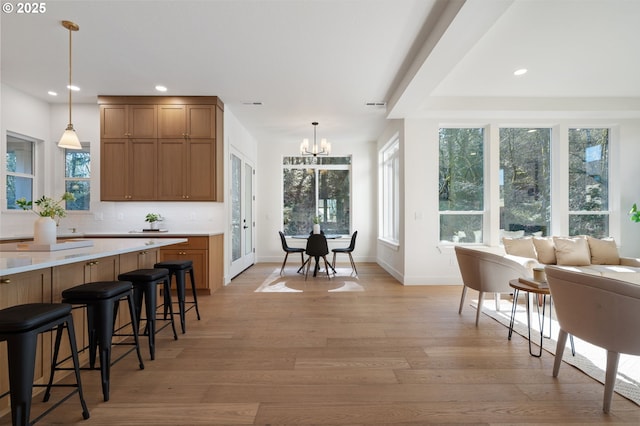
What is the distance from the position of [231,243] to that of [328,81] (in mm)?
3126

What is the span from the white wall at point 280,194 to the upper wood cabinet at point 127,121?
305cm

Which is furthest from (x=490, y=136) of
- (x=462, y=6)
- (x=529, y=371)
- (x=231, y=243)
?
(x=231, y=243)

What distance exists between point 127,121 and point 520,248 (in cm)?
612

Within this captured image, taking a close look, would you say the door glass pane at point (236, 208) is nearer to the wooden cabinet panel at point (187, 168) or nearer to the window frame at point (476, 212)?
the wooden cabinet panel at point (187, 168)

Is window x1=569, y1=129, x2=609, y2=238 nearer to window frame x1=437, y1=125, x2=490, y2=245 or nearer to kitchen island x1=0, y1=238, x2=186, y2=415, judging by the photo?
window frame x1=437, y1=125, x2=490, y2=245

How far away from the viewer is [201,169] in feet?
15.2

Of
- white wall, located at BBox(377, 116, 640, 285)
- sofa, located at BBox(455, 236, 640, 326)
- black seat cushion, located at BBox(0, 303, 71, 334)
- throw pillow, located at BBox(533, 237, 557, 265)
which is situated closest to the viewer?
black seat cushion, located at BBox(0, 303, 71, 334)

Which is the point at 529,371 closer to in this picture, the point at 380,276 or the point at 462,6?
the point at 462,6

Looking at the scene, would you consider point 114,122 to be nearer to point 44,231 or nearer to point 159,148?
point 159,148

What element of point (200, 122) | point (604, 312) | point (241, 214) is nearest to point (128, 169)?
point (200, 122)

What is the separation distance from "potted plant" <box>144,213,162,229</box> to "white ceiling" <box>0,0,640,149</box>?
1.84 m

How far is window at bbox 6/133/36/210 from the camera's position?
14.3 feet

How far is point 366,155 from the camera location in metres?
7.45

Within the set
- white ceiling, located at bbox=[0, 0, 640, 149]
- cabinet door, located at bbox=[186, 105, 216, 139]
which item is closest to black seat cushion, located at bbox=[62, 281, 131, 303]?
white ceiling, located at bbox=[0, 0, 640, 149]
